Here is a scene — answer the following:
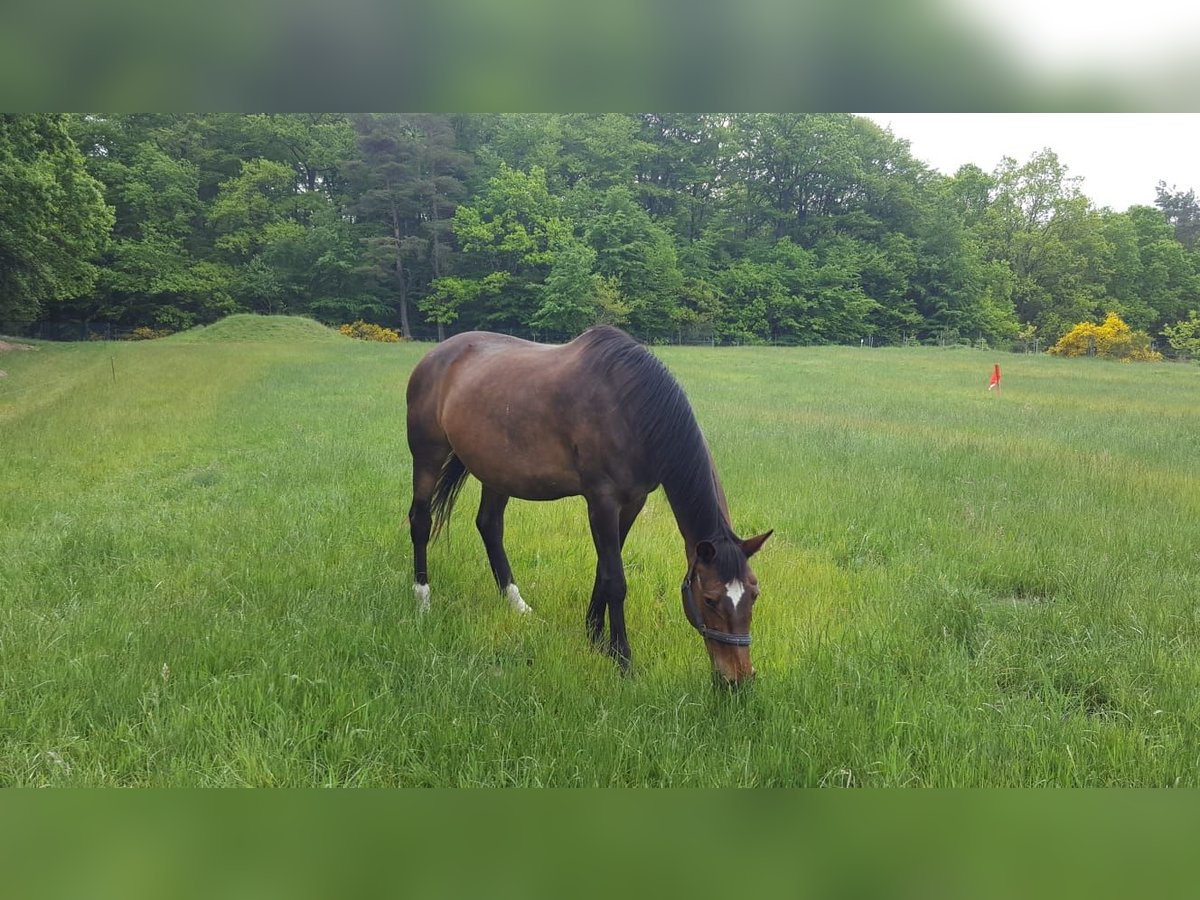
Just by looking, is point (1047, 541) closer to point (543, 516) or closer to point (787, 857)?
point (543, 516)

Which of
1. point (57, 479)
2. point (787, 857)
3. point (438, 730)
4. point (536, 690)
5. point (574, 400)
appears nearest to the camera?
point (787, 857)

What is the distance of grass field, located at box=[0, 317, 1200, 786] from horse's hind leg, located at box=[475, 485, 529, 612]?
4.3 inches

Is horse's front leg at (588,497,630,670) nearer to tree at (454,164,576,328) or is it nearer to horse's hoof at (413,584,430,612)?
horse's hoof at (413,584,430,612)

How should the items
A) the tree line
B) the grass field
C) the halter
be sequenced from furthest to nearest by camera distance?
the tree line, the halter, the grass field

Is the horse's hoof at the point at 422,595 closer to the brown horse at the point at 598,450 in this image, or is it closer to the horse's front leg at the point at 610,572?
the brown horse at the point at 598,450

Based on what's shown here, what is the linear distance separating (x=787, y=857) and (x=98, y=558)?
143 inches

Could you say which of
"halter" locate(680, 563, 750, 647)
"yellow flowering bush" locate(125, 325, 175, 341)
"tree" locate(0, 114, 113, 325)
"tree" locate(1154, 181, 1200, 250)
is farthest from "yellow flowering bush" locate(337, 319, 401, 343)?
"tree" locate(1154, 181, 1200, 250)

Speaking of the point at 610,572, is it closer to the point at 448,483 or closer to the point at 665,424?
the point at 665,424

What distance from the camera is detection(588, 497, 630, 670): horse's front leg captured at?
2465mm

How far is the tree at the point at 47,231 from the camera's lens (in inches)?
88.9

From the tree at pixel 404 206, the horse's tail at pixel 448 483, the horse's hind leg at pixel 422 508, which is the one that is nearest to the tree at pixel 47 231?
the tree at pixel 404 206

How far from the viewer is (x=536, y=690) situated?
6.89 feet

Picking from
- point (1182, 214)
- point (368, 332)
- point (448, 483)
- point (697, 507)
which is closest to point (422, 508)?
point (448, 483)

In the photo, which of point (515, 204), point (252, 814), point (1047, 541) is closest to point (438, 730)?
point (252, 814)
